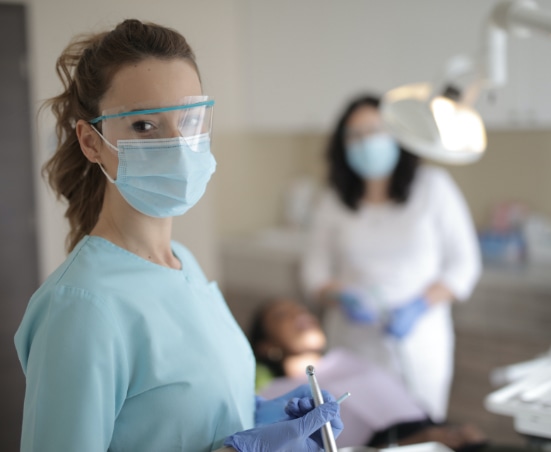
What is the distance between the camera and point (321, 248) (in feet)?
9.04

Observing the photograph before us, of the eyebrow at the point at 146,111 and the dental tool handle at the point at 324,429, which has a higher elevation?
the eyebrow at the point at 146,111

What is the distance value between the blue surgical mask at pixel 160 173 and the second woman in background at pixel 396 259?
1.52 m

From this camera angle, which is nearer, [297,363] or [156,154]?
[156,154]

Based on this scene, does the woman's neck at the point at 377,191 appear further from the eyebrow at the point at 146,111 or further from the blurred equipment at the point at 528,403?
the eyebrow at the point at 146,111

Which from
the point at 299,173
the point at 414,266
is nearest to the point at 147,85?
the point at 414,266

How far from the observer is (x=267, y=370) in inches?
106

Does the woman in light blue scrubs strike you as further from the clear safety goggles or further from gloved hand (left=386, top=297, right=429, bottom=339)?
gloved hand (left=386, top=297, right=429, bottom=339)

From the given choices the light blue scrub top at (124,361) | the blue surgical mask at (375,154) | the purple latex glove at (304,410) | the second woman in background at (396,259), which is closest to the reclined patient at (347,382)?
the second woman in background at (396,259)

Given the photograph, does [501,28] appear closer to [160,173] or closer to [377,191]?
[160,173]

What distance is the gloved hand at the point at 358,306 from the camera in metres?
2.53

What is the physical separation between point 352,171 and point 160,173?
5.63 feet

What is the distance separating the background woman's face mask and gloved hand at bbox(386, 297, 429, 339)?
1520 millimetres

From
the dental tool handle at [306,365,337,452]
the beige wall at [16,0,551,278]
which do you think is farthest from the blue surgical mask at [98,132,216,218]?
the beige wall at [16,0,551,278]

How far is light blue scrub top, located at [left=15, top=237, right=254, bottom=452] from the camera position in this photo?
3.11 ft
